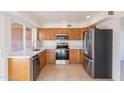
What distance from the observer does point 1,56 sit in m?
4.02

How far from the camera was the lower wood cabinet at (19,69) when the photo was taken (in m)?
4.66

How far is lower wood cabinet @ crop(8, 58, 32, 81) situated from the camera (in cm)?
466

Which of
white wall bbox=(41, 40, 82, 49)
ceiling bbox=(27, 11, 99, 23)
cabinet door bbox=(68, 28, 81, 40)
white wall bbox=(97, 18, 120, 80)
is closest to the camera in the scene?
white wall bbox=(97, 18, 120, 80)

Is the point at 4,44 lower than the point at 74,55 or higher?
higher

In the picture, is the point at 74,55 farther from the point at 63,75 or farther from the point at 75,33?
the point at 63,75

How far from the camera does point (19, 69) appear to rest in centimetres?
472

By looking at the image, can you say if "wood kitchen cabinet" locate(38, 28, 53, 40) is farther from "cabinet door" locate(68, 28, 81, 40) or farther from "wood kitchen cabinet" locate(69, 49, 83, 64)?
"wood kitchen cabinet" locate(69, 49, 83, 64)

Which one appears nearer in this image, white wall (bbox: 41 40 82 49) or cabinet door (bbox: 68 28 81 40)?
cabinet door (bbox: 68 28 81 40)

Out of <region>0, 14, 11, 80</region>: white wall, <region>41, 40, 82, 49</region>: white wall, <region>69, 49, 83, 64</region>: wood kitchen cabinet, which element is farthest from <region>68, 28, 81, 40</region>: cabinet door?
<region>0, 14, 11, 80</region>: white wall

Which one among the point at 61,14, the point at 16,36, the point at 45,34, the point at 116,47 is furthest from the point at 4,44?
the point at 45,34
